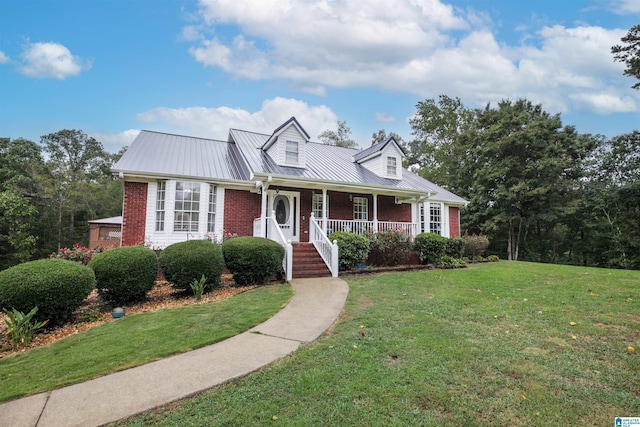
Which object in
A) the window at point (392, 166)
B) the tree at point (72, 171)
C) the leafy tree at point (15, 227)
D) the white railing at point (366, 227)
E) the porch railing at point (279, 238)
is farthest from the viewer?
the tree at point (72, 171)

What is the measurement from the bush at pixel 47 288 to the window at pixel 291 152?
29.4 feet

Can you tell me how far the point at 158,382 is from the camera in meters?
3.28

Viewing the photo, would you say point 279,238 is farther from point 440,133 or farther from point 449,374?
point 440,133

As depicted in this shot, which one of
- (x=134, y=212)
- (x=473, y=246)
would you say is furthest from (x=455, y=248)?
(x=134, y=212)

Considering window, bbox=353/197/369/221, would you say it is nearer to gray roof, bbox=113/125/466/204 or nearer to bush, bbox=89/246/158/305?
gray roof, bbox=113/125/466/204

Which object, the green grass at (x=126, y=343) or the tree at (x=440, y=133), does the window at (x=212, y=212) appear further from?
the tree at (x=440, y=133)

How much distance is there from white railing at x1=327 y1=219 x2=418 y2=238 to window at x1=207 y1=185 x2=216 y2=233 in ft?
14.7

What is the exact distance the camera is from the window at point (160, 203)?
432 inches

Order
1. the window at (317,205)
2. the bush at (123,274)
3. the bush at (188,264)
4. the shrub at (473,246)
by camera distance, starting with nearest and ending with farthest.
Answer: the bush at (123,274) < the bush at (188,264) < the window at (317,205) < the shrub at (473,246)

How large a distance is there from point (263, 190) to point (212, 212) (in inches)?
86.1

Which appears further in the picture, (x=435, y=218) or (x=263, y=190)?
(x=435, y=218)

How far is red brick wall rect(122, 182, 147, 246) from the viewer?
35.0ft

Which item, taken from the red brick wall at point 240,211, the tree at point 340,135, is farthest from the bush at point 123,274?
the tree at point 340,135

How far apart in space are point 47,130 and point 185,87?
103 ft
